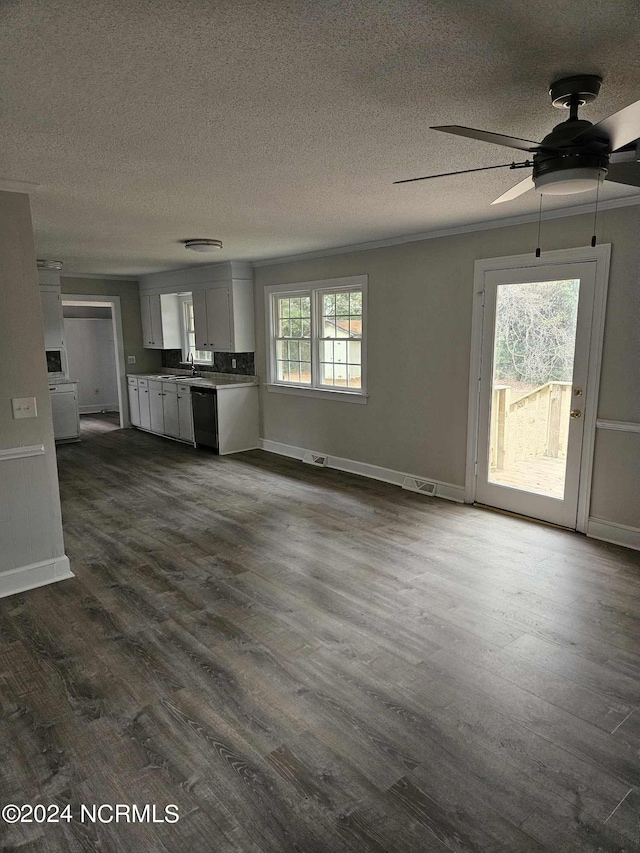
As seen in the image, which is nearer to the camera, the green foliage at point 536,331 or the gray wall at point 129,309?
the green foliage at point 536,331

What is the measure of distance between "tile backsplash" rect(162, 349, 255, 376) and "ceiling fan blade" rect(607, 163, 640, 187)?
5700 mm

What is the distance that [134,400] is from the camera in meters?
9.02

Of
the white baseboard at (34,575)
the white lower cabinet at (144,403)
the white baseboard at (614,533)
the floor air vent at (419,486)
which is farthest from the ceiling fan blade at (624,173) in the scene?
the white lower cabinet at (144,403)

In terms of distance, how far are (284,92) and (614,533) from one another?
3718mm

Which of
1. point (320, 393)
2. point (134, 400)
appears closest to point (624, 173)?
point (320, 393)

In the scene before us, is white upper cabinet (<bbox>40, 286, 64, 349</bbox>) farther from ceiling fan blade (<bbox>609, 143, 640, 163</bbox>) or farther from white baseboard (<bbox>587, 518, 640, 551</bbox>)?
ceiling fan blade (<bbox>609, 143, 640, 163</bbox>)

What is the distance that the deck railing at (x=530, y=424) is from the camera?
436 centimetres

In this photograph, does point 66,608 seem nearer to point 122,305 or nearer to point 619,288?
point 619,288

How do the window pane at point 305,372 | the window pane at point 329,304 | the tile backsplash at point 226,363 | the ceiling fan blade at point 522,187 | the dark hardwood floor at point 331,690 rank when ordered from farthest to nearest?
the tile backsplash at point 226,363, the window pane at point 305,372, the window pane at point 329,304, the ceiling fan blade at point 522,187, the dark hardwood floor at point 331,690

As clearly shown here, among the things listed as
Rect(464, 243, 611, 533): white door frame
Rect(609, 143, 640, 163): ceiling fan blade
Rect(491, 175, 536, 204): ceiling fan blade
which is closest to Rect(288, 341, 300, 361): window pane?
Rect(464, 243, 611, 533): white door frame

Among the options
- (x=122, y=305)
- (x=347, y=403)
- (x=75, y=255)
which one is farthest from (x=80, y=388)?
(x=347, y=403)

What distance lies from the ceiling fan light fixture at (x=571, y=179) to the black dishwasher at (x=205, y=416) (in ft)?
17.8

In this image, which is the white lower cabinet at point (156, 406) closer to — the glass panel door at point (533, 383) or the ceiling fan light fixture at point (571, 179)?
the glass panel door at point (533, 383)

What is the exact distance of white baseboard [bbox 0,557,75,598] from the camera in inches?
137
